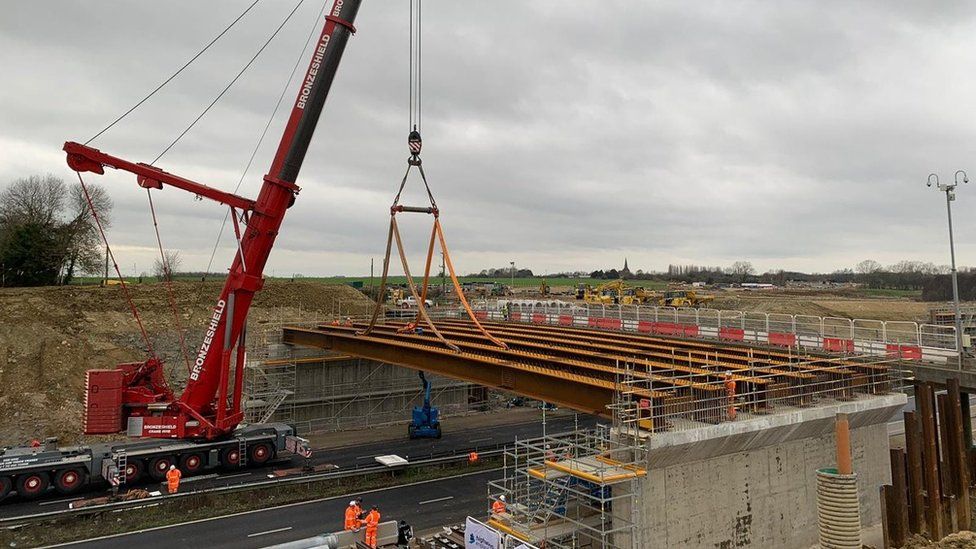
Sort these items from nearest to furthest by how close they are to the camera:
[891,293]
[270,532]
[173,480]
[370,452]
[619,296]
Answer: [270,532] < [173,480] < [370,452] < [619,296] < [891,293]

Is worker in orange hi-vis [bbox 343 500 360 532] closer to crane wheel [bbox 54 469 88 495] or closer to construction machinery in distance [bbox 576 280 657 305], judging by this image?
crane wheel [bbox 54 469 88 495]

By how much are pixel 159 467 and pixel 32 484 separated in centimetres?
412

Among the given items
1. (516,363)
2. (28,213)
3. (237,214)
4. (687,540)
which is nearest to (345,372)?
(237,214)

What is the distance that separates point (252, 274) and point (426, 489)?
11.2 metres

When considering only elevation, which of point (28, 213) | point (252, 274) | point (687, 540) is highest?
point (28, 213)

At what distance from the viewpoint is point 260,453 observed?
82.3ft

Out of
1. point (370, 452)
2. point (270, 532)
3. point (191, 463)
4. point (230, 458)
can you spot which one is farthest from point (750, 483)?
point (191, 463)

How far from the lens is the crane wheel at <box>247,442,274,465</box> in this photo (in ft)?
81.7

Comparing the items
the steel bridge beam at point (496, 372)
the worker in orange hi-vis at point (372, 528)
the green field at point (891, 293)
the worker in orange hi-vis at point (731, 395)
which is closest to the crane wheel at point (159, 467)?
the steel bridge beam at point (496, 372)

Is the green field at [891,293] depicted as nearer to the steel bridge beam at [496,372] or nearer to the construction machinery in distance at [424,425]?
the construction machinery in distance at [424,425]

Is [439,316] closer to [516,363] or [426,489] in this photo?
[426,489]

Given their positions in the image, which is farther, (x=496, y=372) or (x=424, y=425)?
(x=424, y=425)

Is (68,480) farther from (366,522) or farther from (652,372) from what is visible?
(652,372)

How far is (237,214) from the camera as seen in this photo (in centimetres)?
2119
